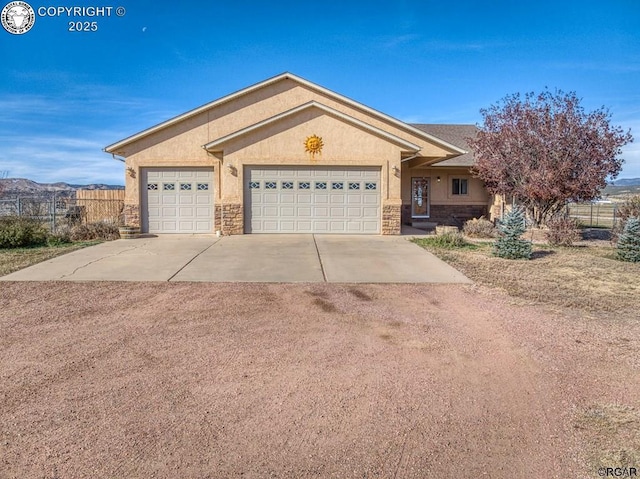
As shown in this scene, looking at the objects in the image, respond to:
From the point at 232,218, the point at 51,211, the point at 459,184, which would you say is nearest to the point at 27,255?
the point at 51,211

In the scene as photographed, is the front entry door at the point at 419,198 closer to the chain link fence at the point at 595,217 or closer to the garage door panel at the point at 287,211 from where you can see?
the chain link fence at the point at 595,217

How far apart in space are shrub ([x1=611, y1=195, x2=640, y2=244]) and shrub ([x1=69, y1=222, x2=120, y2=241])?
1771 centimetres

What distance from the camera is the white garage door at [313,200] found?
17.6 metres

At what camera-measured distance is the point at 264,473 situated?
10.6 ft

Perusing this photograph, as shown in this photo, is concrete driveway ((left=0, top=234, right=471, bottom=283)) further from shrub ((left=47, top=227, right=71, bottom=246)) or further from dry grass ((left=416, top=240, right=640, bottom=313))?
shrub ((left=47, top=227, right=71, bottom=246))

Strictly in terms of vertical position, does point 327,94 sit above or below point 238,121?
above

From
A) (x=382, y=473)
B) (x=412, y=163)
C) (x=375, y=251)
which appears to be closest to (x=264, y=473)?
(x=382, y=473)

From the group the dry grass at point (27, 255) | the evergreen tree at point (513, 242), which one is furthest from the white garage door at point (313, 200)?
the dry grass at point (27, 255)

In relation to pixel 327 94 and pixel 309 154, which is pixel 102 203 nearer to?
pixel 309 154

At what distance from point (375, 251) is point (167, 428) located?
32.7 ft

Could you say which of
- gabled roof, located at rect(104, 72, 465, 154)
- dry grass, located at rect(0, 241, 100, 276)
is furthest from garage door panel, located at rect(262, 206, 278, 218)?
dry grass, located at rect(0, 241, 100, 276)

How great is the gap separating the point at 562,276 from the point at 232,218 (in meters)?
11.4

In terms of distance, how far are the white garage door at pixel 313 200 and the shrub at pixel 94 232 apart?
491 centimetres

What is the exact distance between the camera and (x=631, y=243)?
40.1 ft
